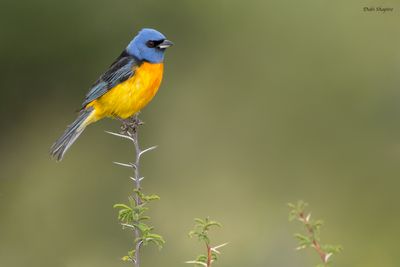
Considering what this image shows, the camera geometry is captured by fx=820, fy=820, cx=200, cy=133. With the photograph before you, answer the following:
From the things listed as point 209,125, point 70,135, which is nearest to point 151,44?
point 70,135

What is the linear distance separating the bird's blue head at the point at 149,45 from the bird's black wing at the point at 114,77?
0.23ft

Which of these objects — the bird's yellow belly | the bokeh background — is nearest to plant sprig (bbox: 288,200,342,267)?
the bird's yellow belly

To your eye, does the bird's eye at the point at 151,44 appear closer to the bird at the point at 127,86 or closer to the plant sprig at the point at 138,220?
the bird at the point at 127,86

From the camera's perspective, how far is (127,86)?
238 inches

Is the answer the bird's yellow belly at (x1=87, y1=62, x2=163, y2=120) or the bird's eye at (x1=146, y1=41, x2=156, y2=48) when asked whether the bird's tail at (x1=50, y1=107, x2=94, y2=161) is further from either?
the bird's eye at (x1=146, y1=41, x2=156, y2=48)

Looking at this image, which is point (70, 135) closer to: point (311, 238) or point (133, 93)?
point (133, 93)

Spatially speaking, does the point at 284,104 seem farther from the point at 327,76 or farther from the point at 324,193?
the point at 324,193

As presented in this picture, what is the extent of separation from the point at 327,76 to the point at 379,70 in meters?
0.64

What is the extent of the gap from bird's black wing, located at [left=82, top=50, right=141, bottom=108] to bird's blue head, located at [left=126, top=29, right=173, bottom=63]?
0.07m

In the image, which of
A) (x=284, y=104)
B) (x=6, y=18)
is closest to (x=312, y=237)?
(x=284, y=104)

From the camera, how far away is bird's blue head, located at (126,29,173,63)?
20.0 feet

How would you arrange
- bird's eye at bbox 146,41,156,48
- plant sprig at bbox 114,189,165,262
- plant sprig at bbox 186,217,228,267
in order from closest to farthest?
plant sprig at bbox 186,217,228,267 < plant sprig at bbox 114,189,165,262 < bird's eye at bbox 146,41,156,48

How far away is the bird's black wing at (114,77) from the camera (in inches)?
240

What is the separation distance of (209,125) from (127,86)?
Result: 378cm
